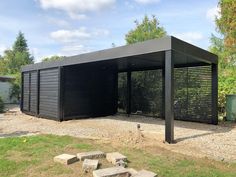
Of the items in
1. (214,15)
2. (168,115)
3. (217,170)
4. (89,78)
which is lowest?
(217,170)

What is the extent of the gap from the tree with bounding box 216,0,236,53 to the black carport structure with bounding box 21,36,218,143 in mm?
5443

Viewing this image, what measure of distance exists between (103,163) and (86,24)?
16234 millimetres

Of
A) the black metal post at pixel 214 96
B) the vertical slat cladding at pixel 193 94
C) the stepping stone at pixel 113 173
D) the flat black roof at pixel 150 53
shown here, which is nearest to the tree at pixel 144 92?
the vertical slat cladding at pixel 193 94

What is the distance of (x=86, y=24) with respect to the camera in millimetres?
19812

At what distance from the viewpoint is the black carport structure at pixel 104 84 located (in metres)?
9.47

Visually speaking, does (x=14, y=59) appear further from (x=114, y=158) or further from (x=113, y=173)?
(x=113, y=173)

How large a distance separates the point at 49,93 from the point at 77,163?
711 centimetres

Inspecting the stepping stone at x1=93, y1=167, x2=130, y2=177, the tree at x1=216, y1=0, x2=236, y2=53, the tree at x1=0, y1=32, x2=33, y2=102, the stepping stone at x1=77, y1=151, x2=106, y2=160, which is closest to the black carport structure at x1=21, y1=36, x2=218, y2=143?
the stepping stone at x1=77, y1=151, x2=106, y2=160

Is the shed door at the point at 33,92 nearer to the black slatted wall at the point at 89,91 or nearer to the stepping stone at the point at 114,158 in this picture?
the black slatted wall at the point at 89,91

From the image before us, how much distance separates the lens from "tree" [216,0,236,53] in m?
14.4

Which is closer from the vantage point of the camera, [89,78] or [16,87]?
[89,78]

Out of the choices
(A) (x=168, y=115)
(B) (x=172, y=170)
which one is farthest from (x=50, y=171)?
(A) (x=168, y=115)

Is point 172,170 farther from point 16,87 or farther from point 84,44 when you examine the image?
point 84,44

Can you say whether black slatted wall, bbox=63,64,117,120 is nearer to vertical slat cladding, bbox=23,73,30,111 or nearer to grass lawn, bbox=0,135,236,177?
vertical slat cladding, bbox=23,73,30,111
